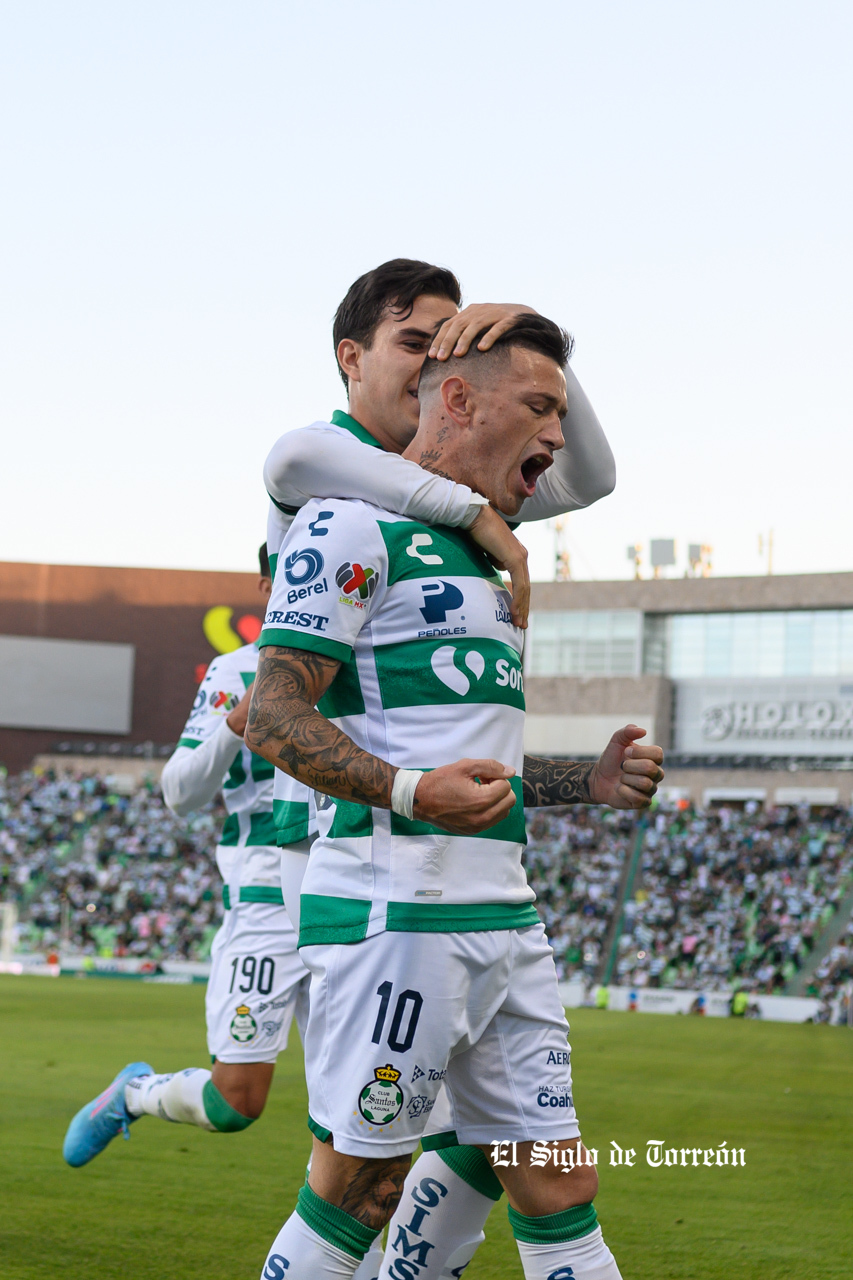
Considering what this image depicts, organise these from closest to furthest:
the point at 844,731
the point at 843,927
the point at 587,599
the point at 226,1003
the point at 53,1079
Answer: the point at 226,1003
the point at 53,1079
the point at 843,927
the point at 844,731
the point at 587,599

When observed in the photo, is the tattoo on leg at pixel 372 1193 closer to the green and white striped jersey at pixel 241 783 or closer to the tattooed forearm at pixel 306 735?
the tattooed forearm at pixel 306 735

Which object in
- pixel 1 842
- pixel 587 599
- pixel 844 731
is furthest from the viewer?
pixel 587 599

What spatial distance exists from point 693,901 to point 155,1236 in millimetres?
26889

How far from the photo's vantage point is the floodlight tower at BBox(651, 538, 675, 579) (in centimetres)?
5122

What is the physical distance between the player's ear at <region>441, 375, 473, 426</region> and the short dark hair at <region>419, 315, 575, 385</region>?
0.03 meters

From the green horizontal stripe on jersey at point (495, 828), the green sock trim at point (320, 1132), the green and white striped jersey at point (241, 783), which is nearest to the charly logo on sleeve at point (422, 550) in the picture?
the green horizontal stripe on jersey at point (495, 828)

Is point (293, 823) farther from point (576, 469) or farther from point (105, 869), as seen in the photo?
point (105, 869)

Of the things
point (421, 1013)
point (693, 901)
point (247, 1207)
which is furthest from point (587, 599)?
point (421, 1013)

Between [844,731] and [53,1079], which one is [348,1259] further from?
[844,731]

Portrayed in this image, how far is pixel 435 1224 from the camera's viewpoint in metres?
3.03

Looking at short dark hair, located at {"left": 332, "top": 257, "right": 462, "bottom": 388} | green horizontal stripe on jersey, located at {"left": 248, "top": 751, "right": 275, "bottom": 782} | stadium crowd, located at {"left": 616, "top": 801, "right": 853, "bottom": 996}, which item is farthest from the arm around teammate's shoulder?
stadium crowd, located at {"left": 616, "top": 801, "right": 853, "bottom": 996}

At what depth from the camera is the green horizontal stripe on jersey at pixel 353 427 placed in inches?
125

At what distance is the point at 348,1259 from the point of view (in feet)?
8.41

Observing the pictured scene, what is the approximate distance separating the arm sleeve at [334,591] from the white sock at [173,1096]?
304 centimetres
